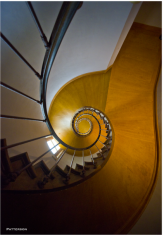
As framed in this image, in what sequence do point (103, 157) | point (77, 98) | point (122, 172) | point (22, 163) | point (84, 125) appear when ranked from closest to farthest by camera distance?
1. point (22, 163)
2. point (122, 172)
3. point (103, 157)
4. point (77, 98)
5. point (84, 125)

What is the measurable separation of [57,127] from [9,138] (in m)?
3.15

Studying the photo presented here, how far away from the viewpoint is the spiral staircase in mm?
1381

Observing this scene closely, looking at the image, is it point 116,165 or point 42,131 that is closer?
point 42,131

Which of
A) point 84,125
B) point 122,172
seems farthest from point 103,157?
point 84,125

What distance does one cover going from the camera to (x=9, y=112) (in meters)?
1.70

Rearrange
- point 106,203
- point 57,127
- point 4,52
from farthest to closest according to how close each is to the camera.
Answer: point 57,127 → point 106,203 → point 4,52

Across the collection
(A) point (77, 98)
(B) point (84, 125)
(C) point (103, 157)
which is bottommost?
(C) point (103, 157)

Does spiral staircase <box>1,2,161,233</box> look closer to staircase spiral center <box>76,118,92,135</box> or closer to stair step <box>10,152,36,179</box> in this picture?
stair step <box>10,152,36,179</box>

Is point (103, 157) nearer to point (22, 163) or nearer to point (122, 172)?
point (122, 172)

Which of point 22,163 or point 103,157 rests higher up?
point 22,163

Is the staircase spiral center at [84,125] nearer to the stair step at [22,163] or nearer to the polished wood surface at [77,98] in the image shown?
the polished wood surface at [77,98]

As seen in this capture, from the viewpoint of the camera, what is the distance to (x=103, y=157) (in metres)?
3.01

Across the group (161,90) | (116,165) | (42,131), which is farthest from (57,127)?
(161,90)

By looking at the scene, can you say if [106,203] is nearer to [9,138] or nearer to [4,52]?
[9,138]
